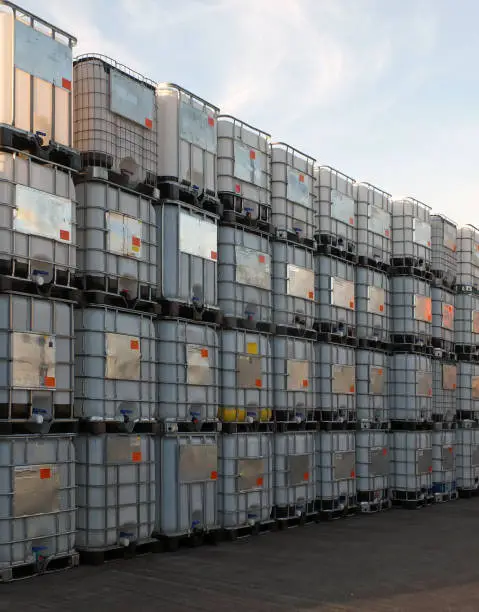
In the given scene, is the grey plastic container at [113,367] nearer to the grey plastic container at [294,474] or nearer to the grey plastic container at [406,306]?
the grey plastic container at [294,474]

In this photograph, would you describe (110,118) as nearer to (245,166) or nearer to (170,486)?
(245,166)

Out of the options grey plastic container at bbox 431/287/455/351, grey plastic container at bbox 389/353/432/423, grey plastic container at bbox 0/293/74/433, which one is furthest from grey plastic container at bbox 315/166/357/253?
grey plastic container at bbox 0/293/74/433

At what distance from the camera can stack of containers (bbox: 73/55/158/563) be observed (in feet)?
35.9

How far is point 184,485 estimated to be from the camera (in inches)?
Result: 476

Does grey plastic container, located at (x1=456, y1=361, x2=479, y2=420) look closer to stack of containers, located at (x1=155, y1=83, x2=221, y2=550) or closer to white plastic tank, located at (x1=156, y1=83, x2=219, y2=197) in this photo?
stack of containers, located at (x1=155, y1=83, x2=221, y2=550)

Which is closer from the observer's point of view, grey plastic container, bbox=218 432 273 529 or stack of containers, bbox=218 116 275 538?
grey plastic container, bbox=218 432 273 529

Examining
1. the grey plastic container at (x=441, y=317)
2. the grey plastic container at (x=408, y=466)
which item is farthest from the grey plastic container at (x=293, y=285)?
the grey plastic container at (x=441, y=317)

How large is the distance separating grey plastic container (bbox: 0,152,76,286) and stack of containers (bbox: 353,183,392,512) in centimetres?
824

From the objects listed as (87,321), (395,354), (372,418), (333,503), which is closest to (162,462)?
(87,321)

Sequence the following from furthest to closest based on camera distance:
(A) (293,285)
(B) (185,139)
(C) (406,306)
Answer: (C) (406,306) → (A) (293,285) → (B) (185,139)

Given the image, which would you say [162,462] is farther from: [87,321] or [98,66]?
[98,66]

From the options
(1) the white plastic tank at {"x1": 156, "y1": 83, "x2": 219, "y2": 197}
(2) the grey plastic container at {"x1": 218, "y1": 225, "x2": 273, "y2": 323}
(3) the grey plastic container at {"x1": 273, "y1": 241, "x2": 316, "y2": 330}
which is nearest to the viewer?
(1) the white plastic tank at {"x1": 156, "y1": 83, "x2": 219, "y2": 197}

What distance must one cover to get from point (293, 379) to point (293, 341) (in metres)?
0.70

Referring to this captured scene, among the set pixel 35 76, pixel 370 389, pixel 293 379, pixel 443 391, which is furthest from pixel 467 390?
pixel 35 76
